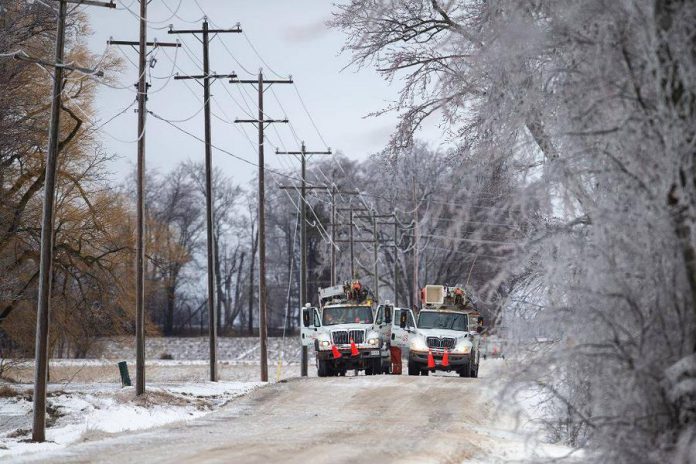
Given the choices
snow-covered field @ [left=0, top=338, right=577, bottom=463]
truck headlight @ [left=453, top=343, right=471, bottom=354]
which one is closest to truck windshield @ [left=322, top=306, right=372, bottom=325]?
truck headlight @ [left=453, top=343, right=471, bottom=354]

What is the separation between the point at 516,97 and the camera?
36.5 ft

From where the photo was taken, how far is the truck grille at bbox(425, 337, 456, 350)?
3722 cm

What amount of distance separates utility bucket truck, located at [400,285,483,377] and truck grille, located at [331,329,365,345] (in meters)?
1.79

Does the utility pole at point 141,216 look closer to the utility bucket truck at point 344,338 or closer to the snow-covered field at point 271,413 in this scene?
the snow-covered field at point 271,413

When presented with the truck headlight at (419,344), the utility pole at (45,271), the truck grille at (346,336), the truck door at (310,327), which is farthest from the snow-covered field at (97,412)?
the truck headlight at (419,344)

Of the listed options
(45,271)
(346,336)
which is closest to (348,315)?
(346,336)

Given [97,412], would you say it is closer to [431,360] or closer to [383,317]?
[431,360]

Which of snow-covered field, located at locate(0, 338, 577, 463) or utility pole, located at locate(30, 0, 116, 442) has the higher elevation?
utility pole, located at locate(30, 0, 116, 442)

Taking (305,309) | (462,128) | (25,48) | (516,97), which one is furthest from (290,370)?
(516,97)

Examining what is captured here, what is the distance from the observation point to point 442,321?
37844 millimetres

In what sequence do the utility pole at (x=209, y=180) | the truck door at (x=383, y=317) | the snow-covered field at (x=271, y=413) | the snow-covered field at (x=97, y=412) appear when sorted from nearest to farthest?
the snow-covered field at (x=271, y=413) → the snow-covered field at (x=97, y=412) → the utility pole at (x=209, y=180) → the truck door at (x=383, y=317)

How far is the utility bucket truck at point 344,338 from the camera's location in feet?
125

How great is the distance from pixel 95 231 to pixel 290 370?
21785 mm

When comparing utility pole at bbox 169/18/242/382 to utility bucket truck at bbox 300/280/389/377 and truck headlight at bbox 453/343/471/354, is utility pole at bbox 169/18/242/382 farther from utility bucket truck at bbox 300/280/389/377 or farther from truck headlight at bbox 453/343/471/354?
truck headlight at bbox 453/343/471/354
